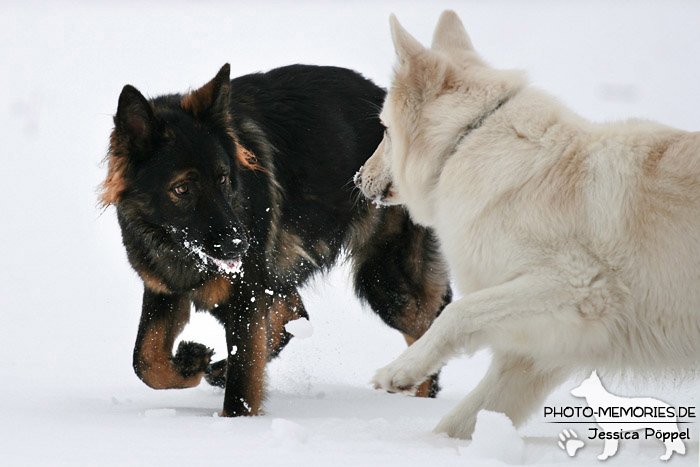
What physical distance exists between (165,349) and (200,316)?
2936mm

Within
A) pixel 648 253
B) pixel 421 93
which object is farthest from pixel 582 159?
pixel 421 93

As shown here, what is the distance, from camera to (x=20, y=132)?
1371 centimetres

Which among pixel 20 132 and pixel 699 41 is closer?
pixel 20 132

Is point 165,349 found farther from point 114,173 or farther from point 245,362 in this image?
point 114,173

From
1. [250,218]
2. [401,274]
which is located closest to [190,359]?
[250,218]

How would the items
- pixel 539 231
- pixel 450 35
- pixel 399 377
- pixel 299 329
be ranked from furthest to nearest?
pixel 299 329 < pixel 450 35 < pixel 539 231 < pixel 399 377

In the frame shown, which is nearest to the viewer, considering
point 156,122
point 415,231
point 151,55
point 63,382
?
point 156,122

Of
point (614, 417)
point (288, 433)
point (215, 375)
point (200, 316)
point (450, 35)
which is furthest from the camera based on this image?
point (200, 316)

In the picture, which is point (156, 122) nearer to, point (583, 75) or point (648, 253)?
point (648, 253)

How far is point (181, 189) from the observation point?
427cm

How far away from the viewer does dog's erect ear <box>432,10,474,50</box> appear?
4.04 meters

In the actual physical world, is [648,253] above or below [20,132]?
below

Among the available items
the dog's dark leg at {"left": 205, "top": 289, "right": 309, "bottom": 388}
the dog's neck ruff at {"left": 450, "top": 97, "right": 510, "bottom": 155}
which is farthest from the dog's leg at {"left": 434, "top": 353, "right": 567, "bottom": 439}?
the dog's dark leg at {"left": 205, "top": 289, "right": 309, "bottom": 388}

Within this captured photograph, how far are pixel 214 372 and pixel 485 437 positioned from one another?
2782 millimetres
